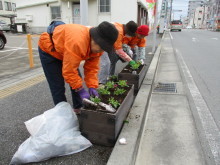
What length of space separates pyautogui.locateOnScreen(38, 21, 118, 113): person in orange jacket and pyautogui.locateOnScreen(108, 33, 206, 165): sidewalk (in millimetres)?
787

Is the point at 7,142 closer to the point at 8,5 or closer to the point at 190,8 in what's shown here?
the point at 8,5

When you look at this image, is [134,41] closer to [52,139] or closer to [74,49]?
[74,49]

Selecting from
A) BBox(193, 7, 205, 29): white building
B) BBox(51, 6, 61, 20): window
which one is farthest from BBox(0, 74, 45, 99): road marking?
BBox(193, 7, 205, 29): white building

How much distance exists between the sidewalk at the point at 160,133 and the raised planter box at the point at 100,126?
154 mm

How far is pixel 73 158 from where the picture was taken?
7.18 ft

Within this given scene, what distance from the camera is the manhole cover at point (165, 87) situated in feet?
14.4

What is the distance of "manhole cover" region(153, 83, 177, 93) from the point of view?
4.40 meters

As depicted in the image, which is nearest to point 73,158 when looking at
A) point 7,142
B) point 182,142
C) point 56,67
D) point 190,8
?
point 7,142

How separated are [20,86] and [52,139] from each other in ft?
9.59

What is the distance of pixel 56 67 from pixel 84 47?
680 mm

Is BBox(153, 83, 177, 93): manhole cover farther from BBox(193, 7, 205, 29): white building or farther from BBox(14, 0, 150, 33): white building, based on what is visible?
BBox(193, 7, 205, 29): white building

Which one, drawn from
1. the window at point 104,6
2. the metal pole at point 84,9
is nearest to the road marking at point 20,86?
the metal pole at point 84,9

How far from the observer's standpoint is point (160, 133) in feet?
8.82

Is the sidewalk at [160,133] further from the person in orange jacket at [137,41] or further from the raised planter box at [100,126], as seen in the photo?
the person in orange jacket at [137,41]
